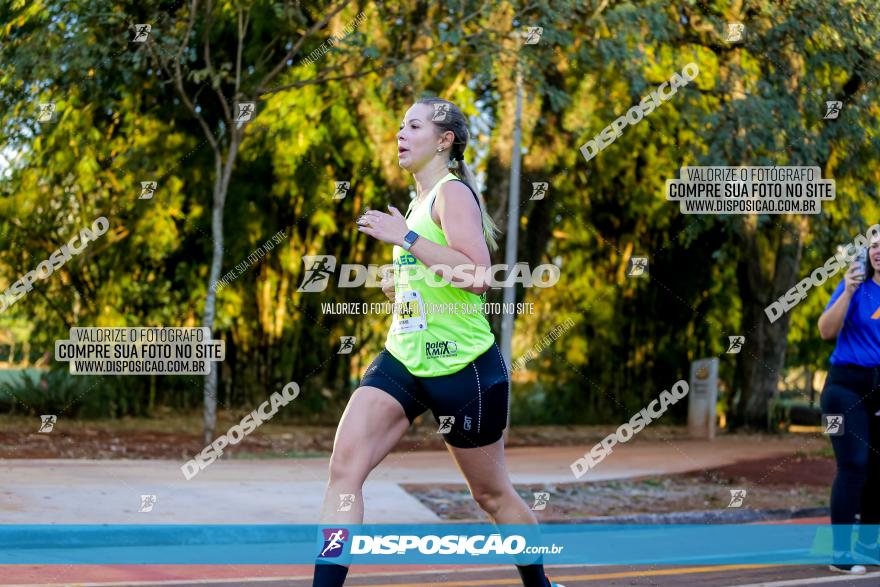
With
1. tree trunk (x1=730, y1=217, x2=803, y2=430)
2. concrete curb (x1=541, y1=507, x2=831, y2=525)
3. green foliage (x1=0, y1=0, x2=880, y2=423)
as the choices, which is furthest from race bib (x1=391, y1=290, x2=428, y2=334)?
tree trunk (x1=730, y1=217, x2=803, y2=430)

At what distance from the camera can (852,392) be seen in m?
7.25

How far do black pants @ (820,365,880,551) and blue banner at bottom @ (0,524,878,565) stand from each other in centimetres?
4

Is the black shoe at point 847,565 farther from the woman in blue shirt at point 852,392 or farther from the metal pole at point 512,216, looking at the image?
the metal pole at point 512,216

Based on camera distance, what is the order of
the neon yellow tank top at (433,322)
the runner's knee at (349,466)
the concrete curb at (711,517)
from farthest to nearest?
the concrete curb at (711,517) → the neon yellow tank top at (433,322) → the runner's knee at (349,466)

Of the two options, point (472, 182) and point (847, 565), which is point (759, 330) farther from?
point (472, 182)

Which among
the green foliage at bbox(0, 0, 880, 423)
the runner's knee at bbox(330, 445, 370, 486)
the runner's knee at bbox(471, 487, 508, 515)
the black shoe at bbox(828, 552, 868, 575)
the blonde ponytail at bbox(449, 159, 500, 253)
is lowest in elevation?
the black shoe at bbox(828, 552, 868, 575)

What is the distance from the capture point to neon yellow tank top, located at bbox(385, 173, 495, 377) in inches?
189

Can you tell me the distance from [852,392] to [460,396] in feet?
10.9

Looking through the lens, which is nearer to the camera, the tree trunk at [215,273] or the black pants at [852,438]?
the black pants at [852,438]

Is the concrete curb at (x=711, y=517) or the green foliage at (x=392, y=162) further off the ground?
the green foliage at (x=392, y=162)

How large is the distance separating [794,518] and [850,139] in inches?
283

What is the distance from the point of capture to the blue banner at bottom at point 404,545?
25.3 ft

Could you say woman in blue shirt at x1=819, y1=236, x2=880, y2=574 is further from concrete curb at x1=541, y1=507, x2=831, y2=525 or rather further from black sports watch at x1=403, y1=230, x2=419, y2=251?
black sports watch at x1=403, y1=230, x2=419, y2=251

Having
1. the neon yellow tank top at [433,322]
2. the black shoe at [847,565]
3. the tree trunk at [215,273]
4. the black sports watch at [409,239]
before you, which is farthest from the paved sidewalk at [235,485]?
the black sports watch at [409,239]
